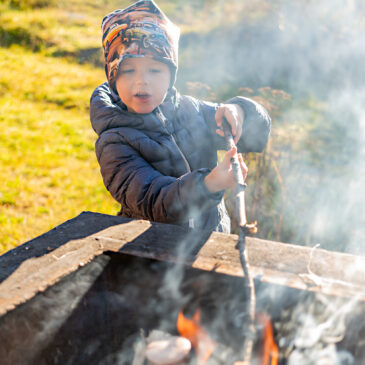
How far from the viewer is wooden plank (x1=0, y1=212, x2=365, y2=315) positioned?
132 centimetres

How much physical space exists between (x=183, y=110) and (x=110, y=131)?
0.49 meters

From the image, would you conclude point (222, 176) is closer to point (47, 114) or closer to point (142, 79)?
point (142, 79)

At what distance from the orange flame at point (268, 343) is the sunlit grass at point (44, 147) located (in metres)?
2.71

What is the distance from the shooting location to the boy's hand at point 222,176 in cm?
139

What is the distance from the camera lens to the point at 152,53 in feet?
6.35

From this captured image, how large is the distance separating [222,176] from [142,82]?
779 mm

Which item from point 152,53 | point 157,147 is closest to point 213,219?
point 157,147

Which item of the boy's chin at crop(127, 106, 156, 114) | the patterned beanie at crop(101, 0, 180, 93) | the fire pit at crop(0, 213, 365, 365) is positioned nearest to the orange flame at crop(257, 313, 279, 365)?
the fire pit at crop(0, 213, 365, 365)

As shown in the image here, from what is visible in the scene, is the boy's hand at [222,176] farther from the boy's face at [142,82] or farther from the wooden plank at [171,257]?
the boy's face at [142,82]

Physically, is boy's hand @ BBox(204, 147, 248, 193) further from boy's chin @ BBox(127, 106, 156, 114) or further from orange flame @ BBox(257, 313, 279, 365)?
boy's chin @ BBox(127, 106, 156, 114)

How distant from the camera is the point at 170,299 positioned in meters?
1.53

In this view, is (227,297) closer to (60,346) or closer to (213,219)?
(60,346)

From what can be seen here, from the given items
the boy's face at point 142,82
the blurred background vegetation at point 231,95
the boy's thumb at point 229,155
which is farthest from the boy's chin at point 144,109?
the blurred background vegetation at point 231,95

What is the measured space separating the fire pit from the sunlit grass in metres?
2.21
